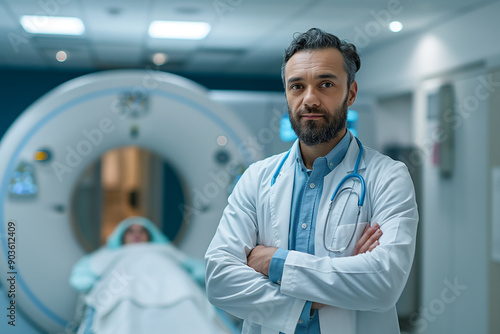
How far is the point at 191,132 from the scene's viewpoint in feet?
8.69

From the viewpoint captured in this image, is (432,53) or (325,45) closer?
(325,45)

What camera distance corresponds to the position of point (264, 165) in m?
1.29

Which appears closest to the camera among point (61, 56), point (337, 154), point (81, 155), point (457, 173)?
point (337, 154)

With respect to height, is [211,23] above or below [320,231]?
above

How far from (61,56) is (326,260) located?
3638 millimetres

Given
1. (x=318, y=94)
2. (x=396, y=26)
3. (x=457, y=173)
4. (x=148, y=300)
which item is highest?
(x=396, y=26)

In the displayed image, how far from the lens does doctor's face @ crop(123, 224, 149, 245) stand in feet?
10.7

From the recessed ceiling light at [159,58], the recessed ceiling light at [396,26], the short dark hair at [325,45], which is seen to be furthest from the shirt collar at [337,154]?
the recessed ceiling light at [159,58]

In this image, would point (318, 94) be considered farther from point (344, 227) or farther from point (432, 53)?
point (432, 53)

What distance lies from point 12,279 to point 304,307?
1454 millimetres

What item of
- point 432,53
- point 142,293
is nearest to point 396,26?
point 432,53

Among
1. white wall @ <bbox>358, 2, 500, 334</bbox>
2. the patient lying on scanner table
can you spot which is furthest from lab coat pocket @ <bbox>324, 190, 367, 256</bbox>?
white wall @ <bbox>358, 2, 500, 334</bbox>

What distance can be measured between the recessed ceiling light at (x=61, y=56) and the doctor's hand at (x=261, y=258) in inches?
132

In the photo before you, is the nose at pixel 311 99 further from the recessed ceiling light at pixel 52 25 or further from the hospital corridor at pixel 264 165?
the recessed ceiling light at pixel 52 25
